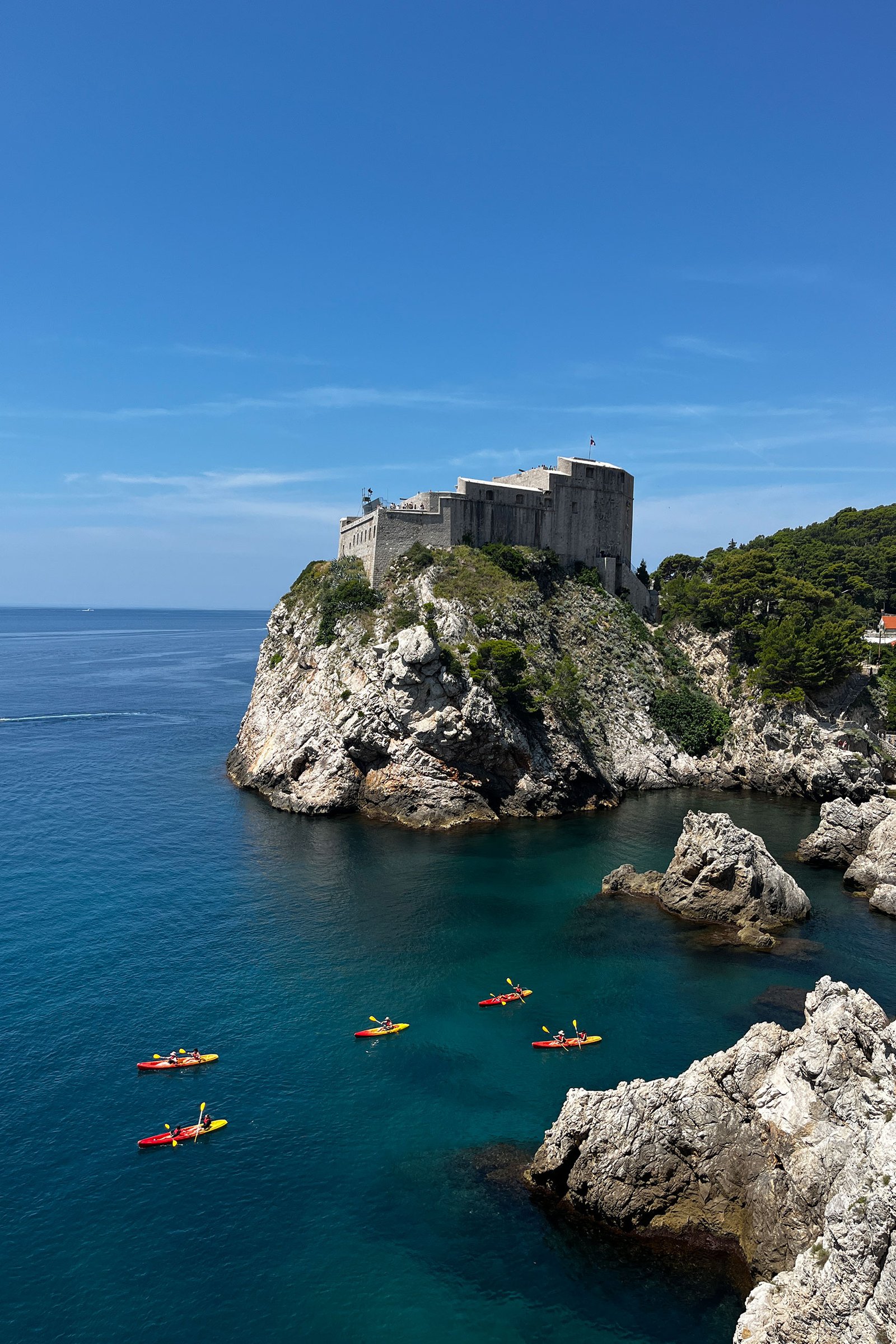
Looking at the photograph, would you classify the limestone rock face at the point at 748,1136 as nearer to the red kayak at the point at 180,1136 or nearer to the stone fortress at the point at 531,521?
the red kayak at the point at 180,1136

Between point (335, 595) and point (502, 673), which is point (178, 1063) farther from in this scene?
point (335, 595)

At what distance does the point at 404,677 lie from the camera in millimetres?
64375

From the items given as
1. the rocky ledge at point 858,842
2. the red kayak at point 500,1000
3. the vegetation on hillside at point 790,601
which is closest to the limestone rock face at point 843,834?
the rocky ledge at point 858,842

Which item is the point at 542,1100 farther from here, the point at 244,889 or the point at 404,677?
the point at 404,677

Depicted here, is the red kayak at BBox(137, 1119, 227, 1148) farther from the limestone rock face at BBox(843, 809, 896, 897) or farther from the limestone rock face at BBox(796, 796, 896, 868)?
the limestone rock face at BBox(796, 796, 896, 868)

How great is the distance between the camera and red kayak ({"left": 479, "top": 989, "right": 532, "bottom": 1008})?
3700 centimetres

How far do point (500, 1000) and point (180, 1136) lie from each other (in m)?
14.5

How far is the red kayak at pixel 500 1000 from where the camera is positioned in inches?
1457

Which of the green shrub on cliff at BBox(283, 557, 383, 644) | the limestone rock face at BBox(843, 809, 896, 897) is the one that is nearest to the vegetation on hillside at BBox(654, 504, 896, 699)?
the limestone rock face at BBox(843, 809, 896, 897)

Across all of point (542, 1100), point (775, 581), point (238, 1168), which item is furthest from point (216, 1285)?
point (775, 581)

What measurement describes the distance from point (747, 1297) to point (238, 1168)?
15.4m

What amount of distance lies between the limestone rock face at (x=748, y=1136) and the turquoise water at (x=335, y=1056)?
1270 mm

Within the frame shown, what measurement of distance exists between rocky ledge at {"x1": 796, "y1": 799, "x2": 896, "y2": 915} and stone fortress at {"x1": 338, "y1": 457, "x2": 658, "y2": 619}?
37.9 metres

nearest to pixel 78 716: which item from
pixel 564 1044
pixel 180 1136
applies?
pixel 180 1136
